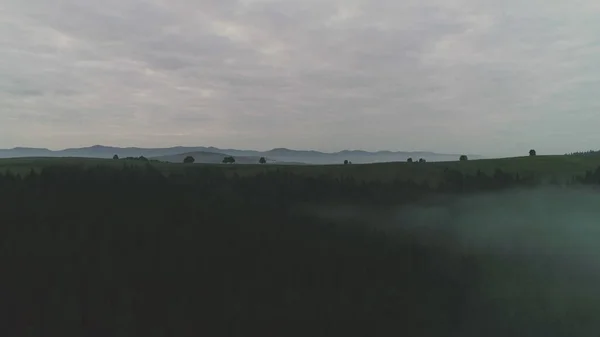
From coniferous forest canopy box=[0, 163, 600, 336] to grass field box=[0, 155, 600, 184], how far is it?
0.16 meters

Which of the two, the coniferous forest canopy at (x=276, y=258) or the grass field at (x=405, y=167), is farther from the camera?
the grass field at (x=405, y=167)

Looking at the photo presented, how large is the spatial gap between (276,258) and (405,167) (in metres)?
2.27

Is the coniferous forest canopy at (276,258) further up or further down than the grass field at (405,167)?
further down

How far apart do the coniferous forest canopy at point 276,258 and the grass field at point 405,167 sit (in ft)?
0.53

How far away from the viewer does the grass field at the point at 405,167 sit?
6371mm

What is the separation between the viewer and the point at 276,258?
5.67 metres

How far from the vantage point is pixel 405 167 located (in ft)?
22.2

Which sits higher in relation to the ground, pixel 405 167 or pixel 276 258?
pixel 405 167

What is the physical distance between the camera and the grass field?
20.9 ft

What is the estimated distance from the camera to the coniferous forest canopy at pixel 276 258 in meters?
5.19

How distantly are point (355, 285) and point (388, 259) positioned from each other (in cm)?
54

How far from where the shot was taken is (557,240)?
6.03m

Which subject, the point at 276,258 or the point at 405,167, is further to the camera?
the point at 405,167

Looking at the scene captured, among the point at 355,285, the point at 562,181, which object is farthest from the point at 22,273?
the point at 562,181
